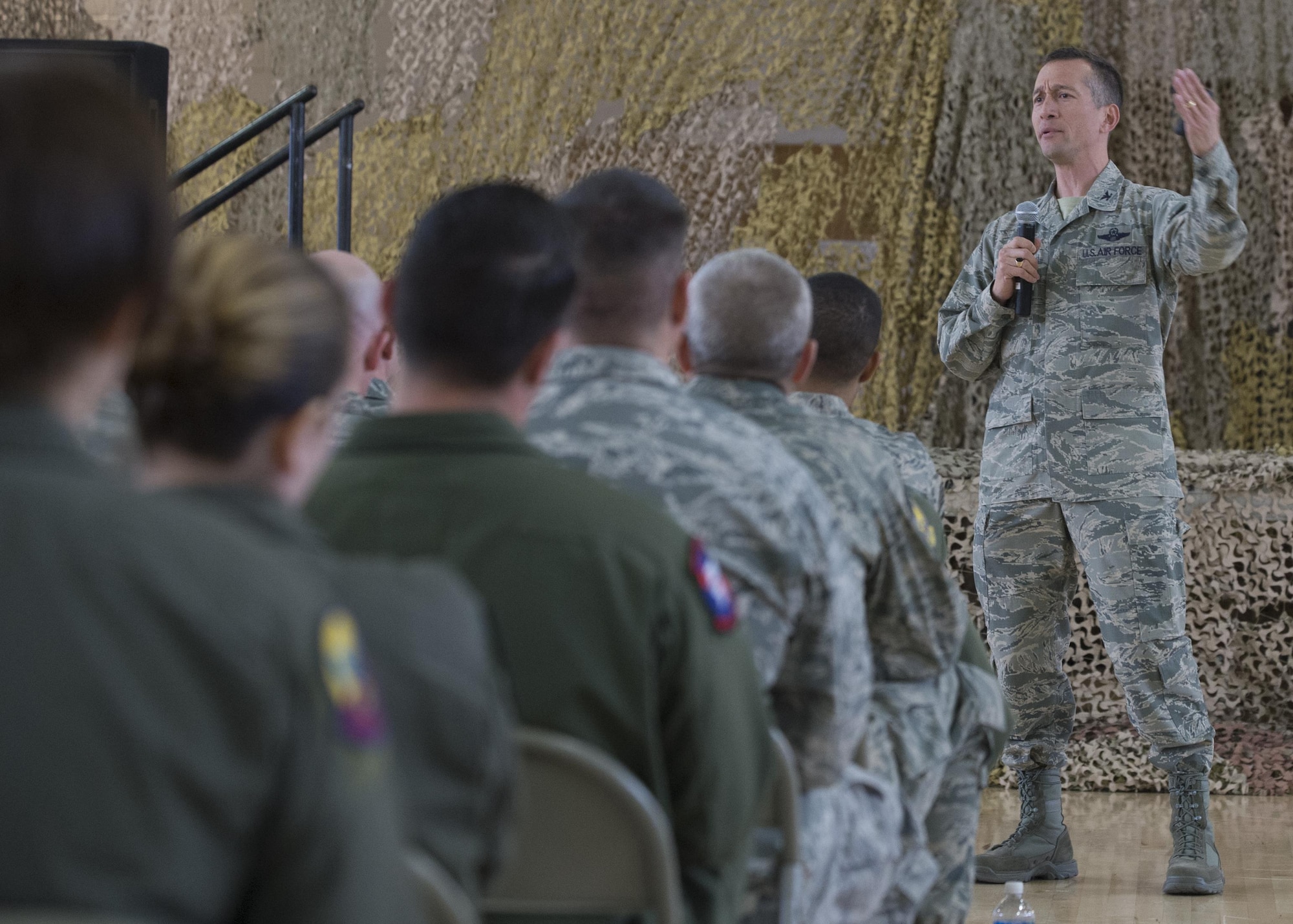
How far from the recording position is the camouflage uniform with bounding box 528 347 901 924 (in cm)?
160

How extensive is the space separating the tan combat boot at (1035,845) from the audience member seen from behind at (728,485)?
1.71m

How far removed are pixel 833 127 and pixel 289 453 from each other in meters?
4.85

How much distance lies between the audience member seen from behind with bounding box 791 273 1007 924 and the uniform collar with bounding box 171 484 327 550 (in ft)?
4.42

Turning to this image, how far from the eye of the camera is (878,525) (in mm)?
2072

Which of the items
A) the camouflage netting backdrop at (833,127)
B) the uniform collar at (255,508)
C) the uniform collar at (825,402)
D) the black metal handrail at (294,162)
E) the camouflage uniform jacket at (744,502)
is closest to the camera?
the uniform collar at (255,508)

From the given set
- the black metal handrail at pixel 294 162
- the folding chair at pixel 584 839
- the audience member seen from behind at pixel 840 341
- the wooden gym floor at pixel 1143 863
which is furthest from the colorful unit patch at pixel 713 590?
the black metal handrail at pixel 294 162

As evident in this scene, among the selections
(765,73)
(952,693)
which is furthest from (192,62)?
(952,693)

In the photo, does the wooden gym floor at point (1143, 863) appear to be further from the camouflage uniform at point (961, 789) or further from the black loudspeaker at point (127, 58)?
the black loudspeaker at point (127, 58)

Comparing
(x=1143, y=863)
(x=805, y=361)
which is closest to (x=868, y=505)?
(x=805, y=361)

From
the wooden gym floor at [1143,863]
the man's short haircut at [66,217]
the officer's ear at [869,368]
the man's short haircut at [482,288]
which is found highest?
the man's short haircut at [66,217]

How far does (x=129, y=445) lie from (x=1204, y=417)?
4811 millimetres

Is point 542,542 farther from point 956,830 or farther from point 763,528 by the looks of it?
point 956,830

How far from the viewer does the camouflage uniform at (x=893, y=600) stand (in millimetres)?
2033

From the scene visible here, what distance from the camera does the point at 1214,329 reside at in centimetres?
528
